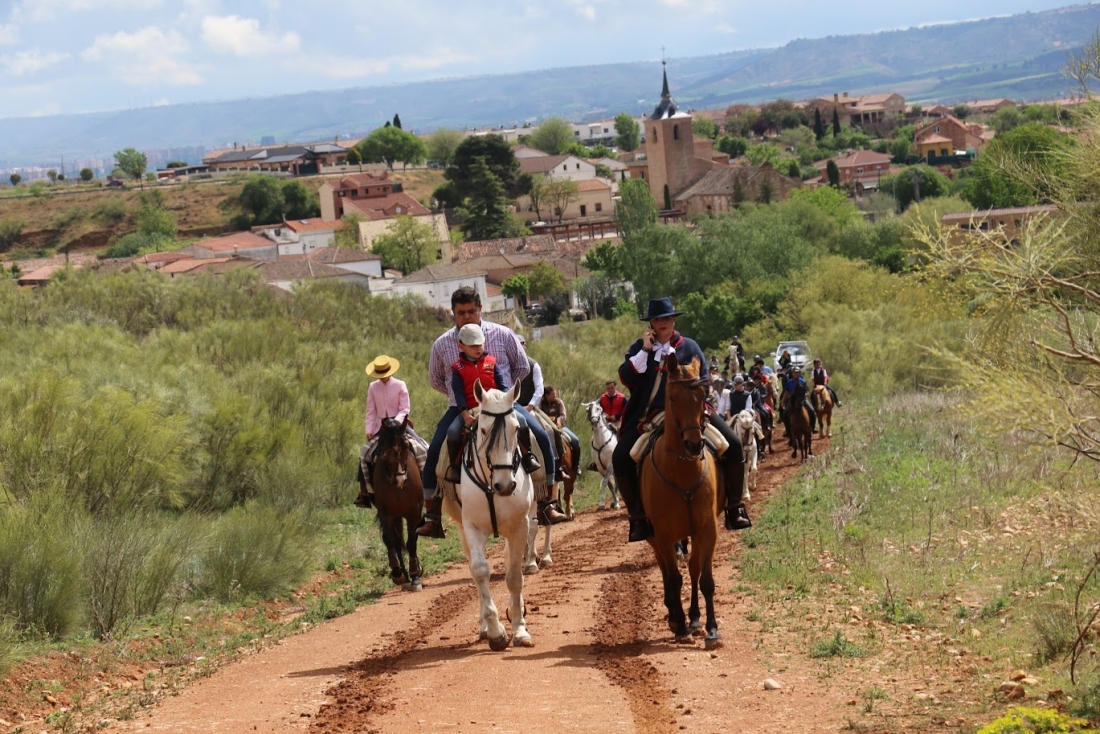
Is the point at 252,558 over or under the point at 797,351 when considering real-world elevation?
over

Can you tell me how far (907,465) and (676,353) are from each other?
12914mm

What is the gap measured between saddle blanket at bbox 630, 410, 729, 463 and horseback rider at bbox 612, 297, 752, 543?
Result: 76 mm

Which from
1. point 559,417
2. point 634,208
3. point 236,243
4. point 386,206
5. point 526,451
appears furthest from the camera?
point 386,206

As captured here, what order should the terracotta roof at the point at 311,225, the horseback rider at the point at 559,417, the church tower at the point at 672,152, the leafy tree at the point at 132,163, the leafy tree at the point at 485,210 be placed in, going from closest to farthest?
the horseback rider at the point at 559,417 < the terracotta roof at the point at 311,225 < the leafy tree at the point at 485,210 < the church tower at the point at 672,152 < the leafy tree at the point at 132,163

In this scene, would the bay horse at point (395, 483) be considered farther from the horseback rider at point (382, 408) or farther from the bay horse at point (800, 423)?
the bay horse at point (800, 423)

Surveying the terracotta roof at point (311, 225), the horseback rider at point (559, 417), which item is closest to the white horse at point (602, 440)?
the horseback rider at point (559, 417)

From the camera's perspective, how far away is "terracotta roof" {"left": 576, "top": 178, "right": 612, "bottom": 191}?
173m

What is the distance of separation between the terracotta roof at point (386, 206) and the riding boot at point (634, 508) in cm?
13188

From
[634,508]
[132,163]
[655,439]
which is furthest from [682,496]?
[132,163]

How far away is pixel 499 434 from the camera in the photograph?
12.2 m

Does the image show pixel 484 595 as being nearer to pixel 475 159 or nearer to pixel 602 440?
pixel 602 440

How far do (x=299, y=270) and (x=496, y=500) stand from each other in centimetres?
7839

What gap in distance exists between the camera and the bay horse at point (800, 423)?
30656 millimetres

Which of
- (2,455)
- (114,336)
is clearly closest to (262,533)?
(2,455)
